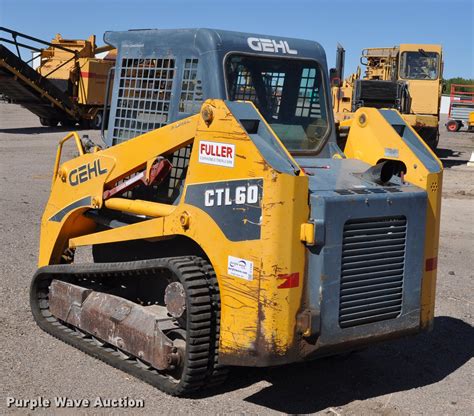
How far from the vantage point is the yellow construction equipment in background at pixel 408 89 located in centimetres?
2123

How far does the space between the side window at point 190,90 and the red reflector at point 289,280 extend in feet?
5.21

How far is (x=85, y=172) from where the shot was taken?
5859 mm

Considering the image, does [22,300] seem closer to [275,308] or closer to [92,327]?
[92,327]

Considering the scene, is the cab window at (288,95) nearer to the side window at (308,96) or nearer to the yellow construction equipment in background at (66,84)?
the side window at (308,96)

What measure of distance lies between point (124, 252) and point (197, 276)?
1.51 metres

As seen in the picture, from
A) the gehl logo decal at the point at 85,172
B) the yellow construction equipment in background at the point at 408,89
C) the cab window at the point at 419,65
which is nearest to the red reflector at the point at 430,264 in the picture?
the gehl logo decal at the point at 85,172

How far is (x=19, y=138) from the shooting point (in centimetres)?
2442

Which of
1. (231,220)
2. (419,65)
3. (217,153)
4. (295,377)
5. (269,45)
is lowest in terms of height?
(295,377)

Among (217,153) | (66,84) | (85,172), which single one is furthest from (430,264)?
(66,84)

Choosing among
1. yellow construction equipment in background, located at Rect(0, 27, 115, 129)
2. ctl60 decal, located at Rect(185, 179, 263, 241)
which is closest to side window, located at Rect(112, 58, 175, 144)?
ctl60 decal, located at Rect(185, 179, 263, 241)

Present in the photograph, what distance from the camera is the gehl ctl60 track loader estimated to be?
445 centimetres

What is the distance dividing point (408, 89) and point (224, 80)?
18.3 meters

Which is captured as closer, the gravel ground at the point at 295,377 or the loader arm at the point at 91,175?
the gravel ground at the point at 295,377

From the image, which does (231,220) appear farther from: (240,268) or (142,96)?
(142,96)
